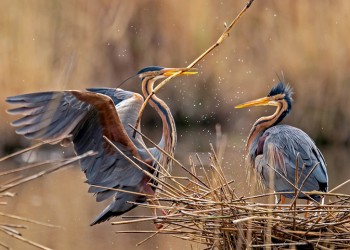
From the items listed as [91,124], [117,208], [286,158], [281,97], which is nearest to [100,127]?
[91,124]

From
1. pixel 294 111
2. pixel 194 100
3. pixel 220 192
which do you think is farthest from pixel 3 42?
pixel 220 192

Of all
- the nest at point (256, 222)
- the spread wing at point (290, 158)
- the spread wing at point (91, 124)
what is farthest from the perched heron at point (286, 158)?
the nest at point (256, 222)

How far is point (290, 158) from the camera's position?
→ 5.29 meters

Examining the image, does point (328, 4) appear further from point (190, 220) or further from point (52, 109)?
point (190, 220)

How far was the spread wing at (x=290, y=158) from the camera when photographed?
5.06 meters

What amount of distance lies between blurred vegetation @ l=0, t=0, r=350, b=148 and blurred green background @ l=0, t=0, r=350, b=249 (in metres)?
0.01

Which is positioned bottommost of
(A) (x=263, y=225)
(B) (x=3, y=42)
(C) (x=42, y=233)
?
(C) (x=42, y=233)

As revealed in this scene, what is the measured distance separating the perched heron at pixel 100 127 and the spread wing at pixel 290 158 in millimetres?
672

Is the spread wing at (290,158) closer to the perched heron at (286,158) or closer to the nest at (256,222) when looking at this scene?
the perched heron at (286,158)

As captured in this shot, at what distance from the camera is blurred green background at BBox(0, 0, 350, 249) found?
31.2 feet

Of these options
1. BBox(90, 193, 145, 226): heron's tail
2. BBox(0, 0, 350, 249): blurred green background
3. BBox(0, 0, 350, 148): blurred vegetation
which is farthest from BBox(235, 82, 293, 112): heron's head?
BBox(0, 0, 350, 148): blurred vegetation

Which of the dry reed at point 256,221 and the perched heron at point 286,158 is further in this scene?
the perched heron at point 286,158

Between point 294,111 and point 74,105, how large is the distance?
4.93 m

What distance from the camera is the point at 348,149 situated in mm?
9641
